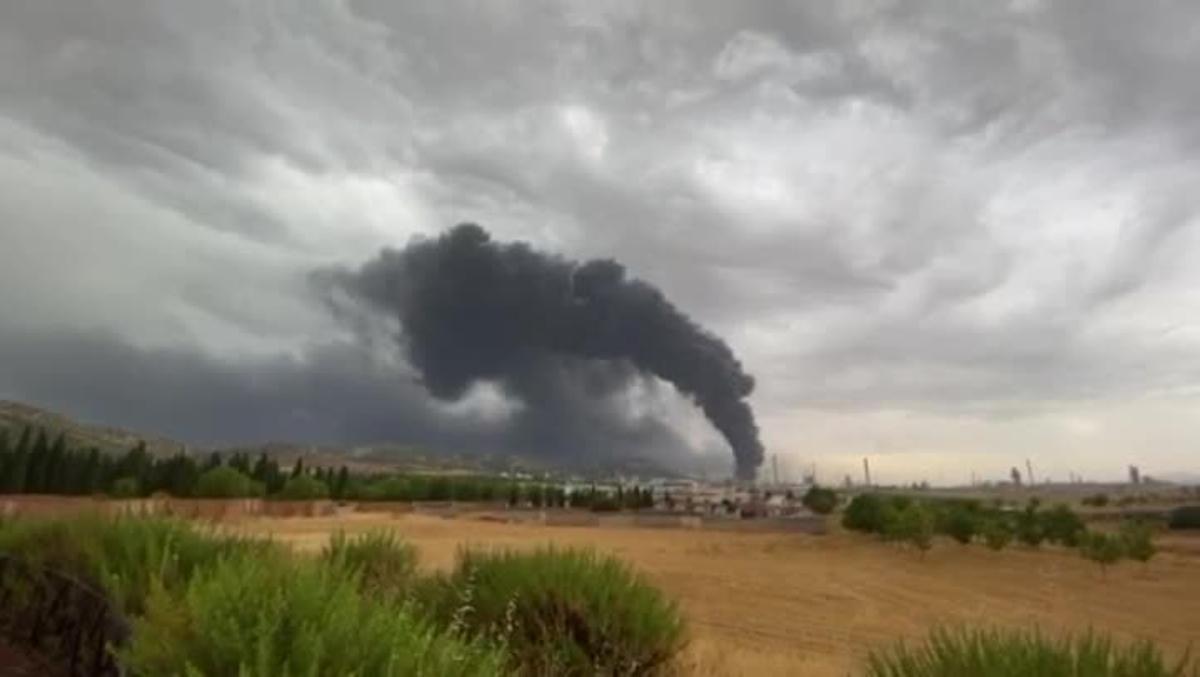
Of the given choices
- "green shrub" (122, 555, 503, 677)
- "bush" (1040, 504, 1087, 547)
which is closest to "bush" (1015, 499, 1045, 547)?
"bush" (1040, 504, 1087, 547)

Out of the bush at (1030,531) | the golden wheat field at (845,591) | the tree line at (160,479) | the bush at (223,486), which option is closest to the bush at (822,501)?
the tree line at (160,479)

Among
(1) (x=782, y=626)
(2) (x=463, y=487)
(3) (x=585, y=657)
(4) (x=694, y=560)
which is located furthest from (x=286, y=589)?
(2) (x=463, y=487)

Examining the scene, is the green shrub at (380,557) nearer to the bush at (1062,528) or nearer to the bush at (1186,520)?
the bush at (1062,528)

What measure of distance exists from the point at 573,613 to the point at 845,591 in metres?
26.8

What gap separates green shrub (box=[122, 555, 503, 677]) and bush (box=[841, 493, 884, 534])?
72443mm

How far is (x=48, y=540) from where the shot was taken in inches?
485

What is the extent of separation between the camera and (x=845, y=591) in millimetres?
33656

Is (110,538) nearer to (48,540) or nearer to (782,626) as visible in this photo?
(48,540)

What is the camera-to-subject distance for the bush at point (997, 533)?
2633 inches

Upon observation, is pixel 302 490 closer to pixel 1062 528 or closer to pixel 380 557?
pixel 1062 528

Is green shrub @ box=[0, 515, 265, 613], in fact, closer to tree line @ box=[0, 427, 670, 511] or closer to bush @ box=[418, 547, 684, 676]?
bush @ box=[418, 547, 684, 676]

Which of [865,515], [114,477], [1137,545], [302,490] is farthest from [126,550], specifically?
[114,477]

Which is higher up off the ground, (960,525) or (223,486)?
(223,486)

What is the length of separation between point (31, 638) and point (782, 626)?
1696cm
